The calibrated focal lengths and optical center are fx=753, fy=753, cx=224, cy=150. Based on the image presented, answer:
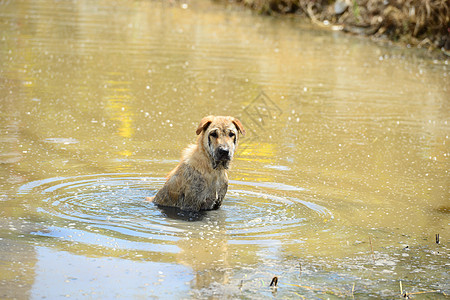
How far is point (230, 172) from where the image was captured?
10.2 meters

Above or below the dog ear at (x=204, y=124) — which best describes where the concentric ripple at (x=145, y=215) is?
below

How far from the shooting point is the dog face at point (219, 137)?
8086 mm

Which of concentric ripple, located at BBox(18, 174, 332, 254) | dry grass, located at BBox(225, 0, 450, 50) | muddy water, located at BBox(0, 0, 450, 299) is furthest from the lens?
dry grass, located at BBox(225, 0, 450, 50)

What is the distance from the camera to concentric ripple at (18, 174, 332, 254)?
744 centimetres

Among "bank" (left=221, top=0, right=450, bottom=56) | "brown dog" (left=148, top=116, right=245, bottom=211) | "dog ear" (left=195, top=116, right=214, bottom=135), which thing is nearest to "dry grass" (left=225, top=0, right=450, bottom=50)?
"bank" (left=221, top=0, right=450, bottom=56)

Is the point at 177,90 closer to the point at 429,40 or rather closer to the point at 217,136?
the point at 217,136

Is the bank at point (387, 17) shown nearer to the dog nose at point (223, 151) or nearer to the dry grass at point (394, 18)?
the dry grass at point (394, 18)

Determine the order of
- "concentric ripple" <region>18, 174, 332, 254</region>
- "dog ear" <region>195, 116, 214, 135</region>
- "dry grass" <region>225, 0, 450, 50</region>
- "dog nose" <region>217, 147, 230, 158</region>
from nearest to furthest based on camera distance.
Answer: "concentric ripple" <region>18, 174, 332, 254</region>, "dog nose" <region>217, 147, 230, 158</region>, "dog ear" <region>195, 116, 214, 135</region>, "dry grass" <region>225, 0, 450, 50</region>

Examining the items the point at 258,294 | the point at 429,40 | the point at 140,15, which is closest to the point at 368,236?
the point at 258,294

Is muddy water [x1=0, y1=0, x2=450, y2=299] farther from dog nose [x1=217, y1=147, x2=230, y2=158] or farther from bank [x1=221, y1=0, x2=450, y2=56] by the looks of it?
bank [x1=221, y1=0, x2=450, y2=56]

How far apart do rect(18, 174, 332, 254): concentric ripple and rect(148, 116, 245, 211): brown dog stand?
15 cm

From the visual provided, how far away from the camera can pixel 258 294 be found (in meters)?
6.07

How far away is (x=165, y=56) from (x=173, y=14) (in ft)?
36.6

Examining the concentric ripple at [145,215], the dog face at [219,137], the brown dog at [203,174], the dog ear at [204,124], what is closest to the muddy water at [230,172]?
the concentric ripple at [145,215]
